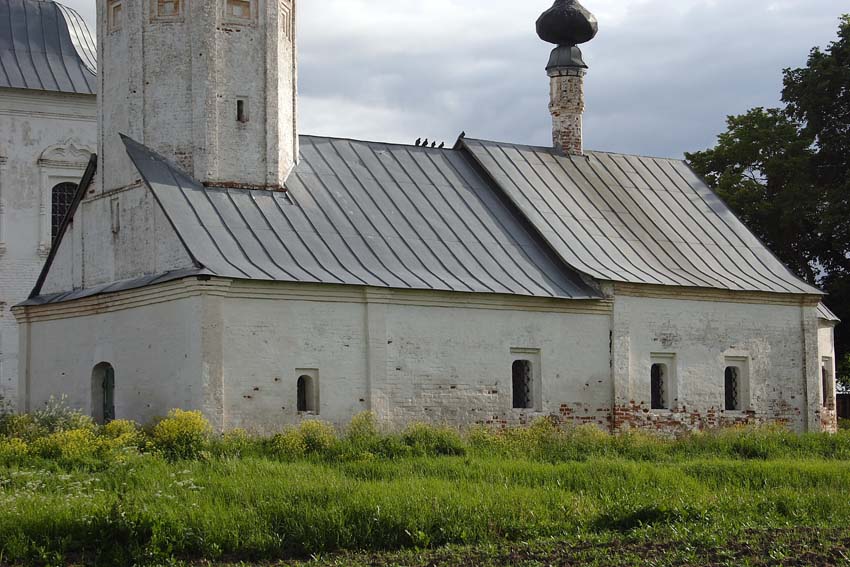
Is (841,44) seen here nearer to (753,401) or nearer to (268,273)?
(753,401)

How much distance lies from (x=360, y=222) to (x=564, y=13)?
838cm

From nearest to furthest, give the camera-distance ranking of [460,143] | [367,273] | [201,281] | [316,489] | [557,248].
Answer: [316,489] → [201,281] → [367,273] → [557,248] → [460,143]

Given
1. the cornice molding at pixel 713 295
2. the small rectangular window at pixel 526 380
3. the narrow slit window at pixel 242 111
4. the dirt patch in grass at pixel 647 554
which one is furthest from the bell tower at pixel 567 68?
the dirt patch in grass at pixel 647 554

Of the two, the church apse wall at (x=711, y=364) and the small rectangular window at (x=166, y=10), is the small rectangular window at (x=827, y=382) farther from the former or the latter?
the small rectangular window at (x=166, y=10)

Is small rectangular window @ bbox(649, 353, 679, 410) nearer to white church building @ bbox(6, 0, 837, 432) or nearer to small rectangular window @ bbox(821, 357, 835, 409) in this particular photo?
white church building @ bbox(6, 0, 837, 432)

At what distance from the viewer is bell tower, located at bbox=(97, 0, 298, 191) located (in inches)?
883

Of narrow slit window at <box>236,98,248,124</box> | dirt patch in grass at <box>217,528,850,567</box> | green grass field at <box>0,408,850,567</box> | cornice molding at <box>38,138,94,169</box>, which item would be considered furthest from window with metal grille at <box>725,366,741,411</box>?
cornice molding at <box>38,138,94,169</box>

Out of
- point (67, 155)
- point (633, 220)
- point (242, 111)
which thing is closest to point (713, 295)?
point (633, 220)

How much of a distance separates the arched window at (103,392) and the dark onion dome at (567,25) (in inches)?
475

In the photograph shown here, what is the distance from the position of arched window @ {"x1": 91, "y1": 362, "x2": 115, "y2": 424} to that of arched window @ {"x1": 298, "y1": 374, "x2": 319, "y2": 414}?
3.19m

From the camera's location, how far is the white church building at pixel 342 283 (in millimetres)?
20766

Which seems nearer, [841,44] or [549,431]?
[549,431]

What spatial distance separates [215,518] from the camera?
14320 millimetres

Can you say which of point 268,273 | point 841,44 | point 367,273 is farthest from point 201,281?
point 841,44
